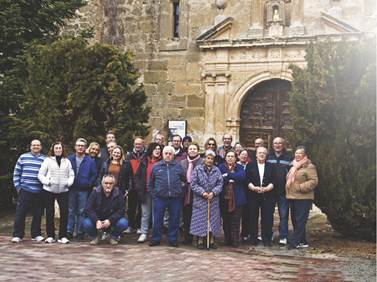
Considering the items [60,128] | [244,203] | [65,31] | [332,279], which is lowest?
[332,279]

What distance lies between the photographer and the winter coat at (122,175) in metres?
8.09

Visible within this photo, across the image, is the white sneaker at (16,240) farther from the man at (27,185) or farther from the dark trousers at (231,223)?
the dark trousers at (231,223)

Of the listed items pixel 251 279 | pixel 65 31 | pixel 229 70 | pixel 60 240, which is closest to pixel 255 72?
pixel 229 70

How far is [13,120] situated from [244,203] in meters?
5.15

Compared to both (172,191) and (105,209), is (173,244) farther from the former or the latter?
(105,209)

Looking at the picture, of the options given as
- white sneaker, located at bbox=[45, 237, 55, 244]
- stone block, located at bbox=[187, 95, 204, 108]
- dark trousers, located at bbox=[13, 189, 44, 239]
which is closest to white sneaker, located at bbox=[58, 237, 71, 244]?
white sneaker, located at bbox=[45, 237, 55, 244]

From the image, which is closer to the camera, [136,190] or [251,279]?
[251,279]

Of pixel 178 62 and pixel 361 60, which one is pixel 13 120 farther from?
pixel 361 60

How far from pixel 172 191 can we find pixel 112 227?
101 cm

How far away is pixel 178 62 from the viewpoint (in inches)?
569

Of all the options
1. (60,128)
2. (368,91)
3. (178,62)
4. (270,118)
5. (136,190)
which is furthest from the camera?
(178,62)

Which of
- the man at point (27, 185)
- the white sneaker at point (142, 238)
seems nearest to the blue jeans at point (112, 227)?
the white sneaker at point (142, 238)

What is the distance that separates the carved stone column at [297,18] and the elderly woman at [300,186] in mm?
5937

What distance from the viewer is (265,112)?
1350 centimetres
